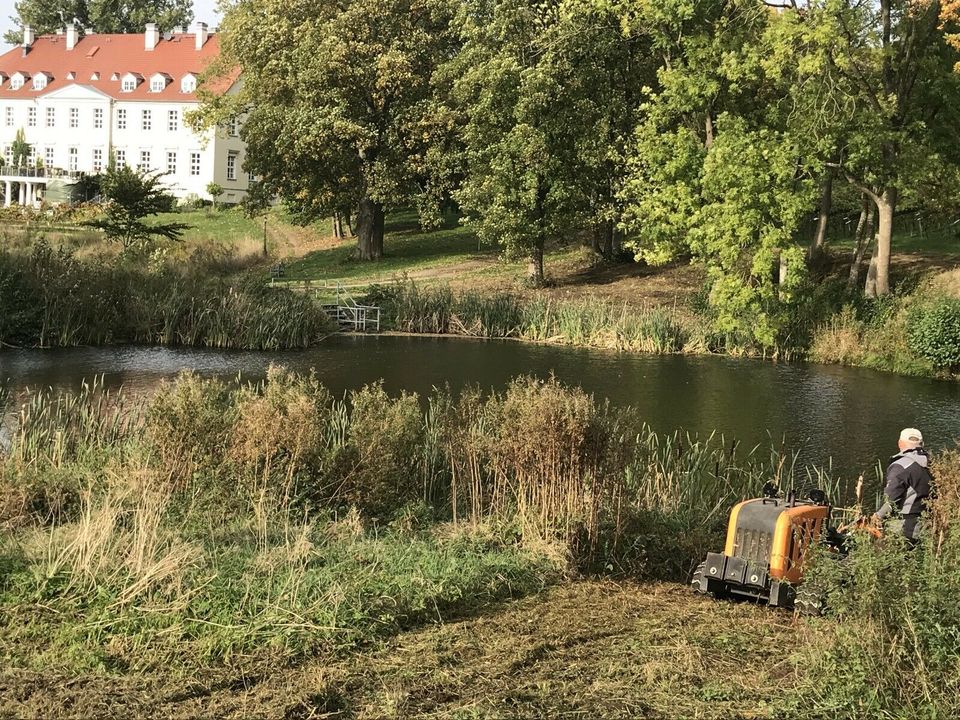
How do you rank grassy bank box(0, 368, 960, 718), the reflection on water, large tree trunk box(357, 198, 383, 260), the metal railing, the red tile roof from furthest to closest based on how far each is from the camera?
the red tile roof < the metal railing < large tree trunk box(357, 198, 383, 260) < the reflection on water < grassy bank box(0, 368, 960, 718)

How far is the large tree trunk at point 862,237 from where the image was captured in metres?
33.2

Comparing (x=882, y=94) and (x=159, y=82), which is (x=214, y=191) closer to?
(x=159, y=82)

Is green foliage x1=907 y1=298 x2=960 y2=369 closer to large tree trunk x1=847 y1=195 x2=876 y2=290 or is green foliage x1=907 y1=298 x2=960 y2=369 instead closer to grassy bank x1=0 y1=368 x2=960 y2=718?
large tree trunk x1=847 y1=195 x2=876 y2=290

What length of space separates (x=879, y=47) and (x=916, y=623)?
27.2 metres

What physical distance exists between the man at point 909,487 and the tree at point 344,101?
35.3 metres

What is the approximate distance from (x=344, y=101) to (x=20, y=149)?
41259 mm

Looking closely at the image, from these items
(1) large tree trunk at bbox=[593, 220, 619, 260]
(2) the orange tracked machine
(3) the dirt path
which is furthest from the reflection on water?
(1) large tree trunk at bbox=[593, 220, 619, 260]

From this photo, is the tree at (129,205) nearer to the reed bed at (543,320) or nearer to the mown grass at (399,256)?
the mown grass at (399,256)

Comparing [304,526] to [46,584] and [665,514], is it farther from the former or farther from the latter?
[665,514]

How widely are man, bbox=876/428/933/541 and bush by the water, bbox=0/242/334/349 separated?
22.7 metres

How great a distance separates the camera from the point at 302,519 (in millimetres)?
9383

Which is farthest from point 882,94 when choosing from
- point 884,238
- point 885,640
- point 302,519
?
point 885,640

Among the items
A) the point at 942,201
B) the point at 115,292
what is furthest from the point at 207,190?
the point at 942,201

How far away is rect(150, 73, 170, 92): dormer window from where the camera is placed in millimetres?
75938
